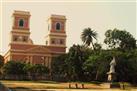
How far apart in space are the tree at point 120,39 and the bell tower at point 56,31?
2064cm

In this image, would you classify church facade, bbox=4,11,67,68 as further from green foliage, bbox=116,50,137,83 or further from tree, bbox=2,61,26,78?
green foliage, bbox=116,50,137,83

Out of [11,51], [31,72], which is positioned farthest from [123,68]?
[11,51]

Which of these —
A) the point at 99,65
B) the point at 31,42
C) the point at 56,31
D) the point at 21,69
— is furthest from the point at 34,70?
the point at 56,31

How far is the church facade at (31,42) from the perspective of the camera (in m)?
94.4

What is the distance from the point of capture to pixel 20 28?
9769cm

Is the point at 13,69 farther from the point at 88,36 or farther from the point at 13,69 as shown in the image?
the point at 88,36

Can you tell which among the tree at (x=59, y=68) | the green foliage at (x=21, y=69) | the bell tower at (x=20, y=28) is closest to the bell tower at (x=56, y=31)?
the bell tower at (x=20, y=28)

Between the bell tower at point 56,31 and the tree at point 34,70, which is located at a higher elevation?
the bell tower at point 56,31

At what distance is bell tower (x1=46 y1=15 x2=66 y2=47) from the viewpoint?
101125 millimetres

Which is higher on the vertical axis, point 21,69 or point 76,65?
point 76,65

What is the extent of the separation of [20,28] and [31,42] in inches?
218

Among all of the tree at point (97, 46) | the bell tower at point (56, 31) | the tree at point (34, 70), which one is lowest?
the tree at point (34, 70)

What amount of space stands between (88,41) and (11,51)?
67.9 feet

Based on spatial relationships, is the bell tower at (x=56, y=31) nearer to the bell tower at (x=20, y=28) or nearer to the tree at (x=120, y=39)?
the bell tower at (x=20, y=28)
